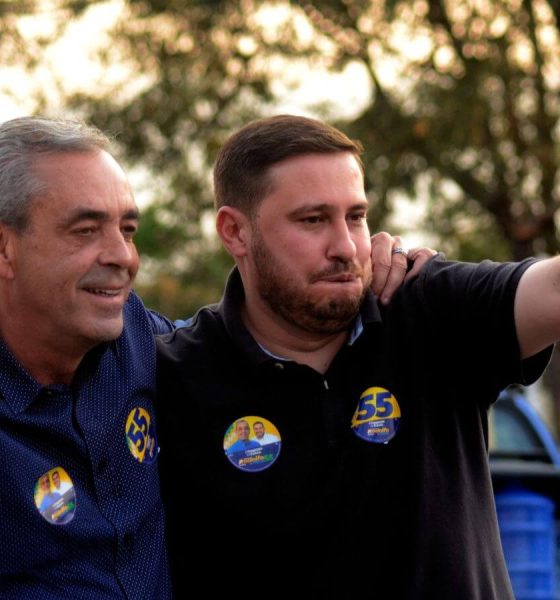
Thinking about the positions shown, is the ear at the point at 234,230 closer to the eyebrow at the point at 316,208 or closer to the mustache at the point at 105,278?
the eyebrow at the point at 316,208

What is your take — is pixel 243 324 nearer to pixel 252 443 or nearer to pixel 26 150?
pixel 252 443

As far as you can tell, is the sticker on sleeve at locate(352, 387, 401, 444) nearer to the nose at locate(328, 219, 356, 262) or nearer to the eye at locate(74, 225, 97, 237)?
the nose at locate(328, 219, 356, 262)

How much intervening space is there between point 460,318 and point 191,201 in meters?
15.0

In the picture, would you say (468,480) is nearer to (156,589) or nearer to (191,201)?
Answer: (156,589)

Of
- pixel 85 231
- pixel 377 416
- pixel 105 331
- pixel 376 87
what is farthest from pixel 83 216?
pixel 376 87

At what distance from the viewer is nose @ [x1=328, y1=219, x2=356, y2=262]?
341cm

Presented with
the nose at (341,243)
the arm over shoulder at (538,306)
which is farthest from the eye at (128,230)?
the arm over shoulder at (538,306)

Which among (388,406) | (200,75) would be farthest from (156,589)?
(200,75)

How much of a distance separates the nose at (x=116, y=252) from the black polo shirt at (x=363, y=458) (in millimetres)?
394

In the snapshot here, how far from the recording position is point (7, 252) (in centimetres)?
337

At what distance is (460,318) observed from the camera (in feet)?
10.9

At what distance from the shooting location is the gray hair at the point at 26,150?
3.31 meters

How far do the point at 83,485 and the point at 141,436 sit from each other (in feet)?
0.90

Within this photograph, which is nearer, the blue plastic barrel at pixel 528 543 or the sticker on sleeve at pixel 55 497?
the sticker on sleeve at pixel 55 497
